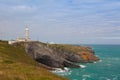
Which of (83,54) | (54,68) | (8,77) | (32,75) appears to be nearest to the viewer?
(8,77)

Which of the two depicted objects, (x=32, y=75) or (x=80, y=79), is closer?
(x=32, y=75)

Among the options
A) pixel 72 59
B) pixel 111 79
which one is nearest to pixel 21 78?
pixel 111 79

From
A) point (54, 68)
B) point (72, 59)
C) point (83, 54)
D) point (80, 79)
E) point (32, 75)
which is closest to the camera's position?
point (32, 75)

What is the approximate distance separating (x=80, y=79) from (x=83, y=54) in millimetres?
80476

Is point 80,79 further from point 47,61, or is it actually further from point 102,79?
point 47,61

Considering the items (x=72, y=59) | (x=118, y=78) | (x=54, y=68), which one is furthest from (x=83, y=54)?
(x=118, y=78)

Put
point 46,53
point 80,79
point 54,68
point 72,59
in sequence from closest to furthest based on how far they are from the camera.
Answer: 1. point 80,79
2. point 54,68
3. point 46,53
4. point 72,59

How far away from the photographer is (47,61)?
113m

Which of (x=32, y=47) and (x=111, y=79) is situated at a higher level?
(x=32, y=47)

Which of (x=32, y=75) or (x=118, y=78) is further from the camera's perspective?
(x=118, y=78)

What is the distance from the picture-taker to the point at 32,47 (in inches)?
4466

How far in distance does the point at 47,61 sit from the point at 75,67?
43.5ft

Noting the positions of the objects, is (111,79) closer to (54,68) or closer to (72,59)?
(54,68)

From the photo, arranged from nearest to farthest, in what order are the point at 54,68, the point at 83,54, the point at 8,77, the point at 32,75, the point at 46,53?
the point at 8,77 < the point at 32,75 < the point at 54,68 < the point at 46,53 < the point at 83,54
